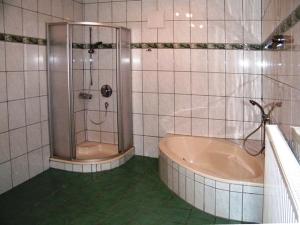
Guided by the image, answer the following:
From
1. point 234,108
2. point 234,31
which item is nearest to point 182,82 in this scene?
point 234,108

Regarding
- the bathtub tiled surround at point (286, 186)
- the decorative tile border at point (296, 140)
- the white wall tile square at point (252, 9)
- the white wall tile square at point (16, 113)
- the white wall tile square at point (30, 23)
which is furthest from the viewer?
the white wall tile square at point (252, 9)

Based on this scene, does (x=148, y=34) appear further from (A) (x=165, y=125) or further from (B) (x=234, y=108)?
(B) (x=234, y=108)

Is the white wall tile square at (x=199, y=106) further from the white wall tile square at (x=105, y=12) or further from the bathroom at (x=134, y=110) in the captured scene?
the white wall tile square at (x=105, y=12)

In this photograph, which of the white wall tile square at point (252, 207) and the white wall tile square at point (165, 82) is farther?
the white wall tile square at point (165, 82)

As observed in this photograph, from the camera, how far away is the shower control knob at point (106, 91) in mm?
3828

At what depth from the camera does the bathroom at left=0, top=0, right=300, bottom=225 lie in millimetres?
2506

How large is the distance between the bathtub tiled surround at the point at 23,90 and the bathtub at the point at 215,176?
4.49 ft

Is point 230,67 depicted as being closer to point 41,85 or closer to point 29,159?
point 41,85

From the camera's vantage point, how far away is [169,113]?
12.3ft

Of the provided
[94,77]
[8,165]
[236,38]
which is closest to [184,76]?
[236,38]

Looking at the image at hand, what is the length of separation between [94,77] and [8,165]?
1.52 meters

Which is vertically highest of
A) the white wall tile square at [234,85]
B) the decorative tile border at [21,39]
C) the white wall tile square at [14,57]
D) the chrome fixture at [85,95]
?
the decorative tile border at [21,39]

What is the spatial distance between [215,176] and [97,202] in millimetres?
1046

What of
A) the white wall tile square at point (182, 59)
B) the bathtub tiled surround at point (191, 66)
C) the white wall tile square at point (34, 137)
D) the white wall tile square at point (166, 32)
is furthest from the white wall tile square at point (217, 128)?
the white wall tile square at point (34, 137)
